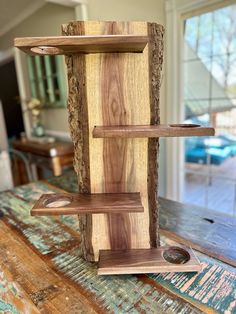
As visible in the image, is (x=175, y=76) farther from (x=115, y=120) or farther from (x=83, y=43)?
(x=83, y=43)

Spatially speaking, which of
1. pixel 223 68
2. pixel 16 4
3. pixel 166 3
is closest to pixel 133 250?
pixel 223 68

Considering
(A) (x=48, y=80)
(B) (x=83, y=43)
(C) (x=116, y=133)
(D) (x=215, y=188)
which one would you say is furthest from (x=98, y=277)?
(A) (x=48, y=80)

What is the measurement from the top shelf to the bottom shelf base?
0.69 meters

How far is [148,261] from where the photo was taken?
2.59 ft

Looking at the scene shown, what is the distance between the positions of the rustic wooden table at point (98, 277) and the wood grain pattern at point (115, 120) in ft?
0.44

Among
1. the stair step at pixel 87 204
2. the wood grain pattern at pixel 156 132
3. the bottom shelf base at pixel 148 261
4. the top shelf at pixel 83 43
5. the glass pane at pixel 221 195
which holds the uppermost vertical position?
the top shelf at pixel 83 43

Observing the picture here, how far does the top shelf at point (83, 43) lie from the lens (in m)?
0.60

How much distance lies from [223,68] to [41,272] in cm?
179

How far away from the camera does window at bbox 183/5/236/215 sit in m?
1.70

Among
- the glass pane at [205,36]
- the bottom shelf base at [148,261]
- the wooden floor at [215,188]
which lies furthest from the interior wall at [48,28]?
the bottom shelf base at [148,261]

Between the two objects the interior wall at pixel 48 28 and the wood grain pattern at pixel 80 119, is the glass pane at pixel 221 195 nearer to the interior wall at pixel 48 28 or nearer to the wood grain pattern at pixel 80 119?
the wood grain pattern at pixel 80 119

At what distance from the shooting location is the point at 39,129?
301 centimetres

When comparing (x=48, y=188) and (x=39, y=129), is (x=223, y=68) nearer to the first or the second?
(x=48, y=188)

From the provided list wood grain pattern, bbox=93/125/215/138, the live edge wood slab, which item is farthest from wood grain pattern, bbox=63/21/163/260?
wood grain pattern, bbox=93/125/215/138
